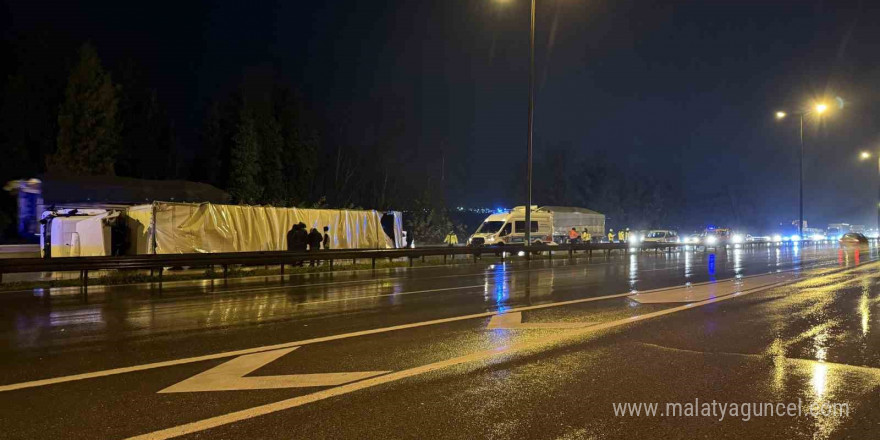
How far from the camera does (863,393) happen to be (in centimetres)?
543

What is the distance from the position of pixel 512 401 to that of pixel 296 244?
15.7 m

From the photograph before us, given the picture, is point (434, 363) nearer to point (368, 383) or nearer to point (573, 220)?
point (368, 383)

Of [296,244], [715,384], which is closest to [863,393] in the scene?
[715,384]

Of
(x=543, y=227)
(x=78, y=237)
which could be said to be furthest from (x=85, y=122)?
(x=543, y=227)

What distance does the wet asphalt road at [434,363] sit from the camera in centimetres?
461

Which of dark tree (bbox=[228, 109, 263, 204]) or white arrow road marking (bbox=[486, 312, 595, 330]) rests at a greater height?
dark tree (bbox=[228, 109, 263, 204])

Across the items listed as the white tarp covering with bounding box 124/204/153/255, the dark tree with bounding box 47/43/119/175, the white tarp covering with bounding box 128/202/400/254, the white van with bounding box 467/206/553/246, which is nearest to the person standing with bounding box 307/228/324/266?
the white tarp covering with bounding box 128/202/400/254

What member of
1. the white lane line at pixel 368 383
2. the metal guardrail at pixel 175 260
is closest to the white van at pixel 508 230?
the metal guardrail at pixel 175 260

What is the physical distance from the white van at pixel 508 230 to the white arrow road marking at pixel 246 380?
2564 centimetres

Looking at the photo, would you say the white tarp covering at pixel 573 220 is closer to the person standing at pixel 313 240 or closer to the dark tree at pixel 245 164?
the person standing at pixel 313 240

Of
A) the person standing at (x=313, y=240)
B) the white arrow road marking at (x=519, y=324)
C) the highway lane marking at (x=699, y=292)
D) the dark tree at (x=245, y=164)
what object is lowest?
the white arrow road marking at (x=519, y=324)

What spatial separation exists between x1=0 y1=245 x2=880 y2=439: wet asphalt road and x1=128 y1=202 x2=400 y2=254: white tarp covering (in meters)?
6.43

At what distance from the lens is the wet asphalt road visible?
461cm

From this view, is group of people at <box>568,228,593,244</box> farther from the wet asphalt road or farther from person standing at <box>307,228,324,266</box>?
the wet asphalt road
